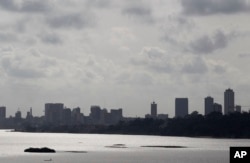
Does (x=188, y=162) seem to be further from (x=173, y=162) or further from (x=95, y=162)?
(x=95, y=162)

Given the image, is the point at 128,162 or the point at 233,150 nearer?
the point at 233,150

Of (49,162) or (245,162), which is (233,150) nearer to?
(245,162)

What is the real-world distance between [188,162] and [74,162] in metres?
35.2

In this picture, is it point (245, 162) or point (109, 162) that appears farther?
point (109, 162)

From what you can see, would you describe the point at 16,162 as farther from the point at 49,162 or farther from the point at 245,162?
the point at 245,162

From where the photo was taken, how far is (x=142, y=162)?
647 ft

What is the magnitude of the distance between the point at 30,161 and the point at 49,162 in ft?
39.6

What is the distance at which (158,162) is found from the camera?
198 meters

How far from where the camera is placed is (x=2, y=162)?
19900cm

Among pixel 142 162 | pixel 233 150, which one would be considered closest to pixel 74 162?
pixel 142 162

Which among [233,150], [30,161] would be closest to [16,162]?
[30,161]

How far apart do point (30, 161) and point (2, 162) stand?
8649mm

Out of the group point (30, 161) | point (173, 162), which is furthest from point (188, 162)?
point (30, 161)

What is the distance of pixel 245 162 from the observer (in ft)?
143
